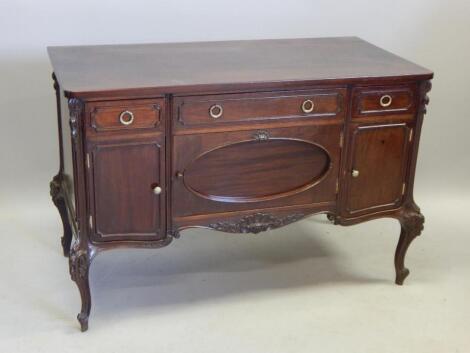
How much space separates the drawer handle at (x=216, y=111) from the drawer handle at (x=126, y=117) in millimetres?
220

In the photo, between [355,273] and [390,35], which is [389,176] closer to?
[355,273]

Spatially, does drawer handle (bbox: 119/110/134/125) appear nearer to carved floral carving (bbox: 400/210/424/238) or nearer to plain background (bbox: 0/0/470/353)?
plain background (bbox: 0/0/470/353)

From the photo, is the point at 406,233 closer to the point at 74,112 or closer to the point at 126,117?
the point at 126,117

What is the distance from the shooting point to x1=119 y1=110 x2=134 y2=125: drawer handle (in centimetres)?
203

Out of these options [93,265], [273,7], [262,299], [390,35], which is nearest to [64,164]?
[93,265]

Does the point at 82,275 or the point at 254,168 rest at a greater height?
the point at 254,168

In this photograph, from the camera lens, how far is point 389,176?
239cm

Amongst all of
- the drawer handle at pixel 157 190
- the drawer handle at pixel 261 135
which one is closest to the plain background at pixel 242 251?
the drawer handle at pixel 157 190

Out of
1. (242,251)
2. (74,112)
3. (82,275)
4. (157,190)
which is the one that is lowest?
(242,251)

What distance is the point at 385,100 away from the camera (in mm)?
2268

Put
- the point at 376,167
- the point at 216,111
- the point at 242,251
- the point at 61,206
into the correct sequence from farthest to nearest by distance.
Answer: the point at 242,251 < the point at 61,206 < the point at 376,167 < the point at 216,111

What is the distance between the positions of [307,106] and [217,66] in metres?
0.30

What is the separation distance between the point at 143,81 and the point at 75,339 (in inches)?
30.6

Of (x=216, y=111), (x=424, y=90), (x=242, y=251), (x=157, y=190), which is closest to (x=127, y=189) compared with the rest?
(x=157, y=190)
